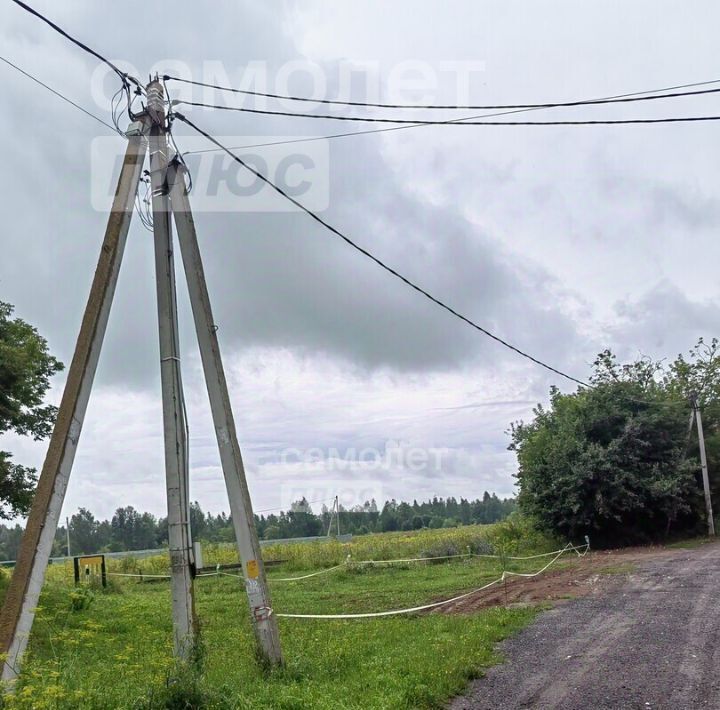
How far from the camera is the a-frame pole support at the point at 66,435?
19.1 feet

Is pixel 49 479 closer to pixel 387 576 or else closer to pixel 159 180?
pixel 159 180

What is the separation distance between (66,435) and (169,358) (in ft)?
6.53

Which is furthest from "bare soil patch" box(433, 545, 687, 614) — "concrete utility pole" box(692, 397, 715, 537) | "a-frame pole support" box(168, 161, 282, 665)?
"a-frame pole support" box(168, 161, 282, 665)

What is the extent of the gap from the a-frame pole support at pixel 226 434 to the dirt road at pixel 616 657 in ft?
6.98

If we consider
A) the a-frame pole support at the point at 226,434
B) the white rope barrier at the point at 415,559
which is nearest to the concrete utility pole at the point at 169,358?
the a-frame pole support at the point at 226,434

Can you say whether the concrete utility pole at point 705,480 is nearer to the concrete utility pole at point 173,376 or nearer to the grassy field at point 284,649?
the grassy field at point 284,649

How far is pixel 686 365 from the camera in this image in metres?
31.7

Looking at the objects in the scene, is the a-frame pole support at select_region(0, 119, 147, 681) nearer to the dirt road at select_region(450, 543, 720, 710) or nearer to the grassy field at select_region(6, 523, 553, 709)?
the grassy field at select_region(6, 523, 553, 709)

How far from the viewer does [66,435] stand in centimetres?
645

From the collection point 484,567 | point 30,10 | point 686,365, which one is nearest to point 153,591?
point 484,567

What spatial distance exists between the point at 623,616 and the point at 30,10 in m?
11.6

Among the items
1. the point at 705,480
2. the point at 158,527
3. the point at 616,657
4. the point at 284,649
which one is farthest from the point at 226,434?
the point at 158,527

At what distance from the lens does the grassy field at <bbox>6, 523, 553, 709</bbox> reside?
607cm

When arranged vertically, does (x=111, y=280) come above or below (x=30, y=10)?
below
